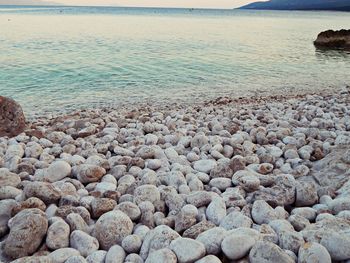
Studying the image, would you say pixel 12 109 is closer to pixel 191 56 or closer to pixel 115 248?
pixel 115 248

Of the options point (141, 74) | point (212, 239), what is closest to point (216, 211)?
point (212, 239)

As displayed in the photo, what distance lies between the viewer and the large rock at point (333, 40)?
A: 83.6ft

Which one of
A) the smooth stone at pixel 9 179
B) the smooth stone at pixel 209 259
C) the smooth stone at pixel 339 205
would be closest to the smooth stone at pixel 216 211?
the smooth stone at pixel 209 259

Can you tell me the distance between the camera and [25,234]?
7.04ft

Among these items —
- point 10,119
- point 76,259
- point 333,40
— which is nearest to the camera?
point 76,259

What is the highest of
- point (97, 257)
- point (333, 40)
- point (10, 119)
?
point (333, 40)

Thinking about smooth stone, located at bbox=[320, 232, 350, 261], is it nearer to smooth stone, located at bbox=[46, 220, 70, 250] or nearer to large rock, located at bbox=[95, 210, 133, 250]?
large rock, located at bbox=[95, 210, 133, 250]

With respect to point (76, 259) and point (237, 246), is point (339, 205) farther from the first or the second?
point (76, 259)

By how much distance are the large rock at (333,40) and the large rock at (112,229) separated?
2557cm

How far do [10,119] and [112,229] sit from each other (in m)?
3.15

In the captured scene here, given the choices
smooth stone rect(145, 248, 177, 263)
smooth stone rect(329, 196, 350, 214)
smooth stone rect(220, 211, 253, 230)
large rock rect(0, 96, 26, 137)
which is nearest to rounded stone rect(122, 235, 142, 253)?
smooth stone rect(145, 248, 177, 263)

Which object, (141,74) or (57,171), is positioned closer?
(57,171)

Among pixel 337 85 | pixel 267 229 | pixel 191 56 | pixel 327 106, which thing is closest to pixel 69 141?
pixel 267 229

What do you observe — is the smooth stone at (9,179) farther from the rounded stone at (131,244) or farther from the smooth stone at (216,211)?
the smooth stone at (216,211)
